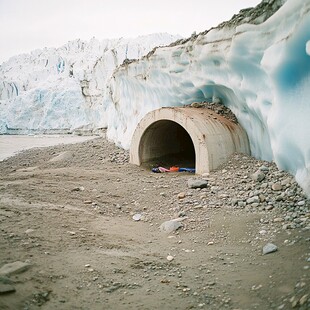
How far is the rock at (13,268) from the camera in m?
2.24

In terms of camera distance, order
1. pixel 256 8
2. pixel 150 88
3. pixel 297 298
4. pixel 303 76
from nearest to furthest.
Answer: pixel 297 298 → pixel 303 76 → pixel 256 8 → pixel 150 88

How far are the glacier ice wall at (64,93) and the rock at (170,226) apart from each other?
478 inches

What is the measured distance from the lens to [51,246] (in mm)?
2824

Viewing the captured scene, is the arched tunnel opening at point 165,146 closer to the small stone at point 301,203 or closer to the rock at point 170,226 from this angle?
the rock at point 170,226

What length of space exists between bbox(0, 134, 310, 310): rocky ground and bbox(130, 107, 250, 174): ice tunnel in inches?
15.5

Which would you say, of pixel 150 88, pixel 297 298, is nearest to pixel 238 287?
pixel 297 298

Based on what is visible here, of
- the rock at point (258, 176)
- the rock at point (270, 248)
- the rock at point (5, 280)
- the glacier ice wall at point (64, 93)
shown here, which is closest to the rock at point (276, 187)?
the rock at point (258, 176)

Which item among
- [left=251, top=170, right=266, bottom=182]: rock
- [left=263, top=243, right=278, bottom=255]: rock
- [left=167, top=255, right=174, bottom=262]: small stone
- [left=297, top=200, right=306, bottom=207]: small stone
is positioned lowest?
[left=167, top=255, right=174, bottom=262]: small stone

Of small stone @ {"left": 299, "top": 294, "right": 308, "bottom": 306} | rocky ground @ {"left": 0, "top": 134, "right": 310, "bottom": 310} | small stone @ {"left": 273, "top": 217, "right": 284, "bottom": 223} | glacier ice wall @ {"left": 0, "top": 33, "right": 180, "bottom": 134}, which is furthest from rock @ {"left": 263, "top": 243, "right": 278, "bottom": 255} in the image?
glacier ice wall @ {"left": 0, "top": 33, "right": 180, "bottom": 134}

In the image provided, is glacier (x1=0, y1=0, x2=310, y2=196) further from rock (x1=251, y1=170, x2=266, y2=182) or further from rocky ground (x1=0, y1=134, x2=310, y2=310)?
rocky ground (x1=0, y1=134, x2=310, y2=310)

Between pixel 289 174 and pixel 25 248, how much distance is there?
320 cm

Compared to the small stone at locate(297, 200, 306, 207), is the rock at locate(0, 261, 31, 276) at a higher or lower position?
lower

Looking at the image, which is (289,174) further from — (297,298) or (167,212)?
(297,298)

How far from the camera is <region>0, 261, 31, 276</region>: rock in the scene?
224 cm
